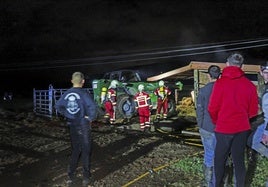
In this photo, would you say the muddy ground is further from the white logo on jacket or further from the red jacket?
the red jacket

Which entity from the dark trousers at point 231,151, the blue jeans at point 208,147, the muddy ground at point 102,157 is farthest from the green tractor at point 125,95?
the dark trousers at point 231,151

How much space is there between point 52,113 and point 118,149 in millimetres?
8277

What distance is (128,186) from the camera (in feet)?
20.4

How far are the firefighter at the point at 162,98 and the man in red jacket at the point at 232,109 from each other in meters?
9.98

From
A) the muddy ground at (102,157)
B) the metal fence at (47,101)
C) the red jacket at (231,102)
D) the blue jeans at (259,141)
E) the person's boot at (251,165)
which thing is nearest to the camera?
the red jacket at (231,102)

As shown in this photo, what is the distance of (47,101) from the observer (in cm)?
1759

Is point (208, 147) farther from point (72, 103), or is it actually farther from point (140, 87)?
point (140, 87)

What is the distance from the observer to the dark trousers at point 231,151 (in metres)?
4.67

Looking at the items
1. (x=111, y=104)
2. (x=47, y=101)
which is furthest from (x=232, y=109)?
(x=47, y=101)

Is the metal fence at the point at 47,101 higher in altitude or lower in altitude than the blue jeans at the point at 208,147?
higher

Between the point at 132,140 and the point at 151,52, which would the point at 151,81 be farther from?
the point at 151,52

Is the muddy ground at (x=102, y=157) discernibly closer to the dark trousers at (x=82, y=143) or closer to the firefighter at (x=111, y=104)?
the dark trousers at (x=82, y=143)

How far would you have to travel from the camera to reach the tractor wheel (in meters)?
14.8

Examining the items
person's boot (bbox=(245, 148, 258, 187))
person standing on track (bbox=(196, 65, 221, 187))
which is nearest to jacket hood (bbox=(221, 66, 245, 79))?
person standing on track (bbox=(196, 65, 221, 187))
